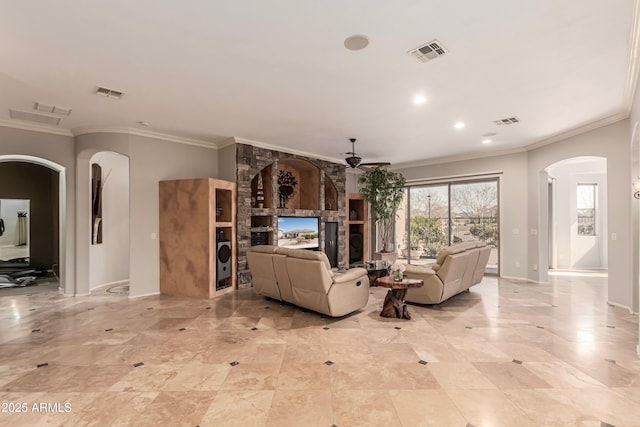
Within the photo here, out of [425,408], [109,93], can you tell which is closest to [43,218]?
[109,93]

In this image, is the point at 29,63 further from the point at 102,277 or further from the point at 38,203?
the point at 38,203

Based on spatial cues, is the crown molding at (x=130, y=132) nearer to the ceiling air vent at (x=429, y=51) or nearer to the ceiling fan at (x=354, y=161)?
the ceiling fan at (x=354, y=161)

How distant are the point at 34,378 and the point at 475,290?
664cm

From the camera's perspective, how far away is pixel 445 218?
8805 millimetres

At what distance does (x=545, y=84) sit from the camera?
12.6 feet

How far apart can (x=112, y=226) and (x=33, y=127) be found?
245cm

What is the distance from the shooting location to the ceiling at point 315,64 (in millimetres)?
2510

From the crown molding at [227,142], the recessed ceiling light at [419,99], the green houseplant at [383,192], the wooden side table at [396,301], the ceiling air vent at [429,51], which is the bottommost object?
the wooden side table at [396,301]

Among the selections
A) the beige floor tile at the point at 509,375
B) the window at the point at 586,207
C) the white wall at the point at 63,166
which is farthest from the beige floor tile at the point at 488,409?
the window at the point at 586,207

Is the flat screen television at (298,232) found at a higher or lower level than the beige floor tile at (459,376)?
higher

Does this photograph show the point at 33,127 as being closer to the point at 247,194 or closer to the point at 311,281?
the point at 247,194

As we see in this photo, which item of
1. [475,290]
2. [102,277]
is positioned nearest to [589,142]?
[475,290]

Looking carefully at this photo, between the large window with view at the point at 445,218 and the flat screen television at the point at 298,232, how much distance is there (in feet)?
10.3

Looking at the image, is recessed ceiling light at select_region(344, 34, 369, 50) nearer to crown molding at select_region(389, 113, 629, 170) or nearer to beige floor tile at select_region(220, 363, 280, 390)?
beige floor tile at select_region(220, 363, 280, 390)
